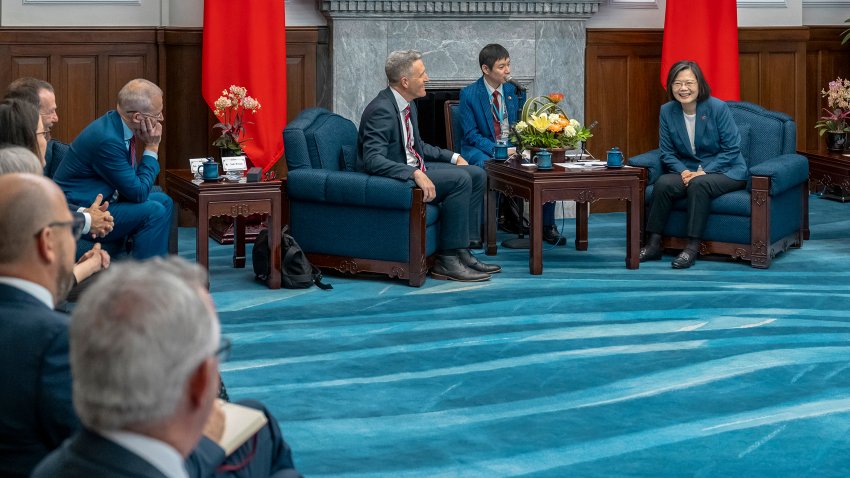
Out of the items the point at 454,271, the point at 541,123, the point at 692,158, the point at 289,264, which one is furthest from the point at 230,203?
the point at 692,158

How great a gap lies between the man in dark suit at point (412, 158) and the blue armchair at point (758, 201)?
1.28m

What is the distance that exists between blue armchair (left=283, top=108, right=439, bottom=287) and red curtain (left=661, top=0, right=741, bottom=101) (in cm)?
290

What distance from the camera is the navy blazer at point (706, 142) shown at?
749 cm

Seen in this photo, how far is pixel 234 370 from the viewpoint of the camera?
5.16 meters

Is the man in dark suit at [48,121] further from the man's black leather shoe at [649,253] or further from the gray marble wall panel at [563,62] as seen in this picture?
the gray marble wall panel at [563,62]

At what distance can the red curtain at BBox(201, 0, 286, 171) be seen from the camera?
323 inches

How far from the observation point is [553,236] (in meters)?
8.27

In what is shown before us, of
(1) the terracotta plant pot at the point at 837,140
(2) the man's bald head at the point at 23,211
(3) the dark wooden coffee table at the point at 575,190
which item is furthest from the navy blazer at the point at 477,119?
(2) the man's bald head at the point at 23,211

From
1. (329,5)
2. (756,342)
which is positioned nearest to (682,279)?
(756,342)

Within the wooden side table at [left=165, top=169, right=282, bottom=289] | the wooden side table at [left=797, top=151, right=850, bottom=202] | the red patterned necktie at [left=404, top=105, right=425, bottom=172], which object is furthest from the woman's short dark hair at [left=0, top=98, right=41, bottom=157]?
the wooden side table at [left=797, top=151, right=850, bottom=202]

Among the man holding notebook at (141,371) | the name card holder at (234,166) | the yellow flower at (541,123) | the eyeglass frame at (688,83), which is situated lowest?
the man holding notebook at (141,371)

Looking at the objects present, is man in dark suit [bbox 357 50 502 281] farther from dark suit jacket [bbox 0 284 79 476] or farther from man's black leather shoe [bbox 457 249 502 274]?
dark suit jacket [bbox 0 284 79 476]

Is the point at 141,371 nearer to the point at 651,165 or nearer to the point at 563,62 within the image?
the point at 651,165

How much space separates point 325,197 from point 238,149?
2.19ft
